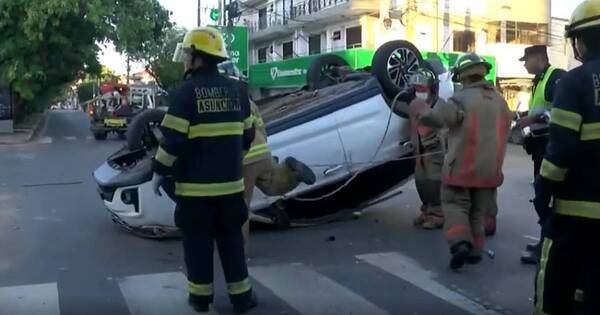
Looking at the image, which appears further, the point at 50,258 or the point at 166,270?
the point at 50,258

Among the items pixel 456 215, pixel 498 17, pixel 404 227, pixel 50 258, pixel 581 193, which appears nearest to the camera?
pixel 581 193

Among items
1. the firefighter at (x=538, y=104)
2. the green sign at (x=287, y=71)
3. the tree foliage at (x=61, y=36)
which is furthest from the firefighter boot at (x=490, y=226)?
the tree foliage at (x=61, y=36)

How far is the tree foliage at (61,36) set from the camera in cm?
2969

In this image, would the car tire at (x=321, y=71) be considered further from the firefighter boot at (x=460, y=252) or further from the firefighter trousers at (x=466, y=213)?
the firefighter boot at (x=460, y=252)

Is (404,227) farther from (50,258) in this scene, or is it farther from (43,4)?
(43,4)

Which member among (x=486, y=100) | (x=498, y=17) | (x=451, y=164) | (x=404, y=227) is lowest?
(x=404, y=227)

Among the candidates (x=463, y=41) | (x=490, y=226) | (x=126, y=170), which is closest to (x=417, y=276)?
(x=490, y=226)

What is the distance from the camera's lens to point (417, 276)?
6.39m

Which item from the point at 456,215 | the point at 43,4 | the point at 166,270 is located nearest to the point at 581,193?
the point at 456,215

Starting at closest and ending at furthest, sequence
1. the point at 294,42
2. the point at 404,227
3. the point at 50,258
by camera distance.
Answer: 1. the point at 50,258
2. the point at 404,227
3. the point at 294,42

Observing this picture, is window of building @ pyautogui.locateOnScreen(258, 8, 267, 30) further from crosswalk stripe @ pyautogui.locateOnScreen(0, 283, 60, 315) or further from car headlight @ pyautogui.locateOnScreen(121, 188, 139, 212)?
crosswalk stripe @ pyautogui.locateOnScreen(0, 283, 60, 315)

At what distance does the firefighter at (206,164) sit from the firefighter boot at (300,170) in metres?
2.01

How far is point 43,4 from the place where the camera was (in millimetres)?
29406

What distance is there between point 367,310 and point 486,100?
211 cm
